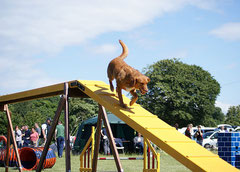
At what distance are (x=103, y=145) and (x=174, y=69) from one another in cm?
3184

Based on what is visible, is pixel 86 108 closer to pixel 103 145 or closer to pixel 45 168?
pixel 103 145

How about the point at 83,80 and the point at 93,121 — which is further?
the point at 93,121

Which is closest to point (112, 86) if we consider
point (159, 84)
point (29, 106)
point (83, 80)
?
point (83, 80)

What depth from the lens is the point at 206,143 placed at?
82.3ft

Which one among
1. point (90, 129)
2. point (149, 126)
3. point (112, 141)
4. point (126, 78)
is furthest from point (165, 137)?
point (90, 129)

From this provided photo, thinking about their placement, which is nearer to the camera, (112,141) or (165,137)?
(165,137)

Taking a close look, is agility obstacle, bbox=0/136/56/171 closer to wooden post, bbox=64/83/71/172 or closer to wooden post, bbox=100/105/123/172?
wooden post, bbox=64/83/71/172

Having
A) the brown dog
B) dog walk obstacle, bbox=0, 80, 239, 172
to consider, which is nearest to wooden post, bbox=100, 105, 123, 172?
dog walk obstacle, bbox=0, 80, 239, 172

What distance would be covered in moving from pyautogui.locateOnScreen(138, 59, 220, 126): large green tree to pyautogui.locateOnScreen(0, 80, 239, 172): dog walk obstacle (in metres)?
39.4

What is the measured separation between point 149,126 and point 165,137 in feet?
1.19

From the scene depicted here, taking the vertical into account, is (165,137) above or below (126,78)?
below

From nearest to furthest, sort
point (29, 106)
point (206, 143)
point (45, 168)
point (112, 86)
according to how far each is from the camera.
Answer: point (112, 86) → point (45, 168) → point (206, 143) → point (29, 106)

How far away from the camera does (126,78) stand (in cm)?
608

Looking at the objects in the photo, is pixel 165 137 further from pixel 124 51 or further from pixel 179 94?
pixel 179 94
